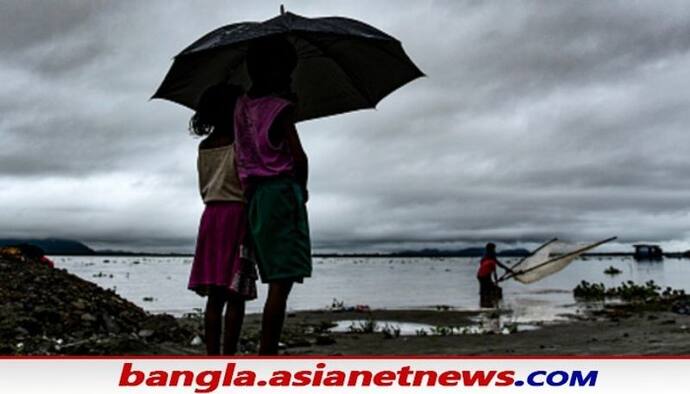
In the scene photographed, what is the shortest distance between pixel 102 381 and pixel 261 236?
4.51ft

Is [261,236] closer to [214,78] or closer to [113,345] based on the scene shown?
[214,78]

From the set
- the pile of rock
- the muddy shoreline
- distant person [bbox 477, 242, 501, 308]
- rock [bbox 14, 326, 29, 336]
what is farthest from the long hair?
rock [bbox 14, 326, 29, 336]

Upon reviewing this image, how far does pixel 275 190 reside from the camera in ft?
13.9

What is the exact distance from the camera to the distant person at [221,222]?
4.54 metres

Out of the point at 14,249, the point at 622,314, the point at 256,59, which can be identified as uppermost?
the point at 256,59

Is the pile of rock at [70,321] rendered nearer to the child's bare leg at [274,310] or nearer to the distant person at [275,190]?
the child's bare leg at [274,310]

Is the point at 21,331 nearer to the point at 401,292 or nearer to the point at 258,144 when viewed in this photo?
the point at 258,144

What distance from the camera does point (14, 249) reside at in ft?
48.1

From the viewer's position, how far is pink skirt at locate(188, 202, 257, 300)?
450 centimetres

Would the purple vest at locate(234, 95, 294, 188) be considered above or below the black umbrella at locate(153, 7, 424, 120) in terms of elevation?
below

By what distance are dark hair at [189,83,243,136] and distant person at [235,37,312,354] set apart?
285 mm

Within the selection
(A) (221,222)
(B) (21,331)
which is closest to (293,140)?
(A) (221,222)

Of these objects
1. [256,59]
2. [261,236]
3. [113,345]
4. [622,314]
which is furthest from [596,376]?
[622,314]

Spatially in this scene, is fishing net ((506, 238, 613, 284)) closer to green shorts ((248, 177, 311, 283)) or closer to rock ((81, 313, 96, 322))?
rock ((81, 313, 96, 322))
